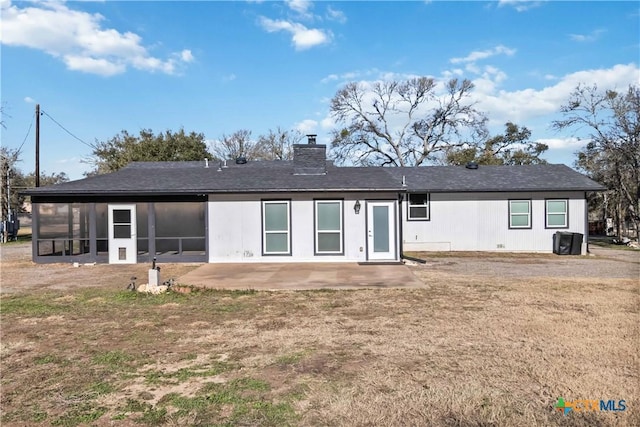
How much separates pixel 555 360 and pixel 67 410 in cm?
509

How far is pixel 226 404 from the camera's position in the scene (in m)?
3.93

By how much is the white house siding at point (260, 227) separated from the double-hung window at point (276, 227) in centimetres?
14

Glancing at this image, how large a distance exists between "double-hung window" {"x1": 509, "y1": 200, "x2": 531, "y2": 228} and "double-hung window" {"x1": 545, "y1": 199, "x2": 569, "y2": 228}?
759 millimetres

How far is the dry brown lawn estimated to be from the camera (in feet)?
12.4

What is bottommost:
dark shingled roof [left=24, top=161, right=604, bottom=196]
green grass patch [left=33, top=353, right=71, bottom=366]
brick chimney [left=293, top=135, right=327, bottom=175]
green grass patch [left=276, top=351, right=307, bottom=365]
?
green grass patch [left=33, top=353, right=71, bottom=366]

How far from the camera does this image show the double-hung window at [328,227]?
1449 centimetres

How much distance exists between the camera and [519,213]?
18.3 meters

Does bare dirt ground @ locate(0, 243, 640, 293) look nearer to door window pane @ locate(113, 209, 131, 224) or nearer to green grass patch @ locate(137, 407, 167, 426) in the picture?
door window pane @ locate(113, 209, 131, 224)

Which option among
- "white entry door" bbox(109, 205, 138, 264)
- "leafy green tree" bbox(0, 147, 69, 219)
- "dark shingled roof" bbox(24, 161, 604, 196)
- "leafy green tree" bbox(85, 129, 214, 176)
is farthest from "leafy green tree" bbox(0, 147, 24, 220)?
"white entry door" bbox(109, 205, 138, 264)

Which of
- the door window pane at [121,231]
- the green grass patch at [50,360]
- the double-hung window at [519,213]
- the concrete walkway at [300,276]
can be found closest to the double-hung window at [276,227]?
the concrete walkway at [300,276]

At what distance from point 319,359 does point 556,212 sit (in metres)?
16.6

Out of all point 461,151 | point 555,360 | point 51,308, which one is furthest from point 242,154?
point 555,360

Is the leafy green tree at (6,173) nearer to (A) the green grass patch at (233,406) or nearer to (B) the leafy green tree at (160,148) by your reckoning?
(B) the leafy green tree at (160,148)

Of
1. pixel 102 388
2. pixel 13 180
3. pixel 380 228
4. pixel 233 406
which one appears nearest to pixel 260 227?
pixel 380 228
